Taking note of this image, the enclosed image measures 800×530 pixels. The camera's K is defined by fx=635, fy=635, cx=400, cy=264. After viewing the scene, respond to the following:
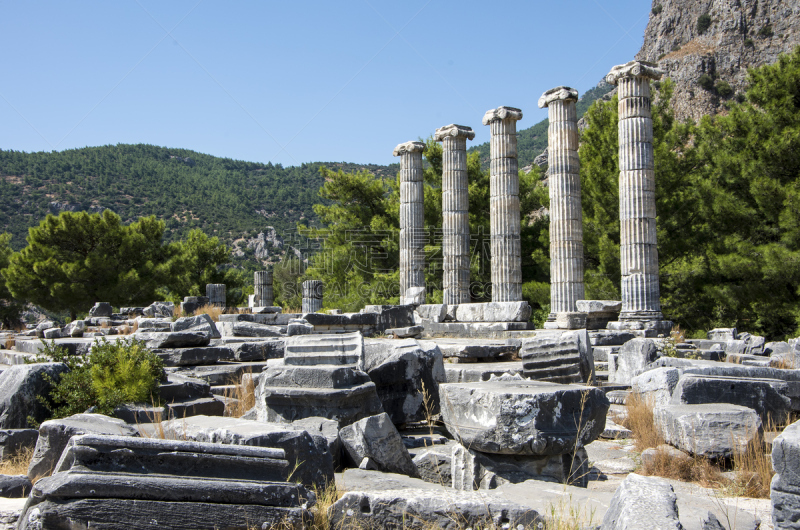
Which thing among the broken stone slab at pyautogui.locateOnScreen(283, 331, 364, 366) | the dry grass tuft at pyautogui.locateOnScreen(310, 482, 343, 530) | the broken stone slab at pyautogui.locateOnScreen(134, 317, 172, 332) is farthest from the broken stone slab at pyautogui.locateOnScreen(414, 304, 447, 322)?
the dry grass tuft at pyautogui.locateOnScreen(310, 482, 343, 530)

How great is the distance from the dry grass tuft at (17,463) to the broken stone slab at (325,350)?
249 cm

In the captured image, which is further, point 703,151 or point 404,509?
point 703,151

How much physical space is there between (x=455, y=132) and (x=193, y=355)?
12709mm

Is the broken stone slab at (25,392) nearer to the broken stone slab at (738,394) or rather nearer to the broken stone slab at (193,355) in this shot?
the broken stone slab at (193,355)

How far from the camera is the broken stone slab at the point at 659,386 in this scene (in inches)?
259

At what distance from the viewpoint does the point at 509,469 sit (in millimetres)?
4629

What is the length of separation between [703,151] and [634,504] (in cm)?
2066

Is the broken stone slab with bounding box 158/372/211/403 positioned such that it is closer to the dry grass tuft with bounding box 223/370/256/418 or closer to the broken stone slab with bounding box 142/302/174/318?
the dry grass tuft with bounding box 223/370/256/418

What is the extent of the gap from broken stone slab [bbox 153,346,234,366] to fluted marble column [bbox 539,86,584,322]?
32.6 ft

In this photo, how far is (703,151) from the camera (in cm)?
2094

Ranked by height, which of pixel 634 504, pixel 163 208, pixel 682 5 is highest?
pixel 682 5

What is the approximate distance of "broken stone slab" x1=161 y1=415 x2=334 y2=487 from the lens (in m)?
4.09

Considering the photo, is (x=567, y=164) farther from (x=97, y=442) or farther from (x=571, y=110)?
(x=97, y=442)

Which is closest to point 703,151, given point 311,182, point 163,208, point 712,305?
point 712,305
